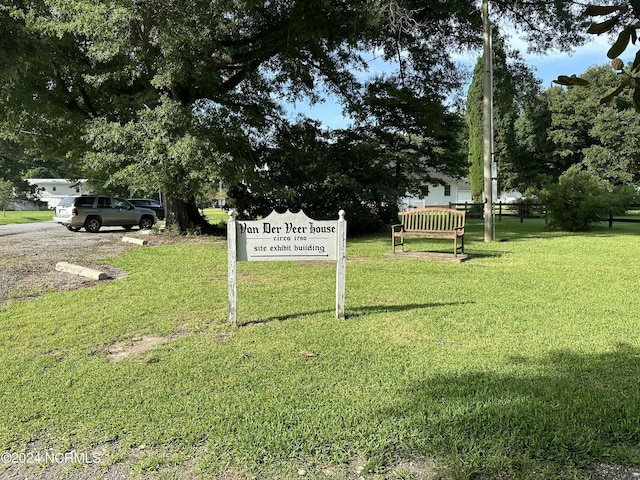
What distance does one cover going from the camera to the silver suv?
18.9 meters

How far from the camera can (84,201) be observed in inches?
755

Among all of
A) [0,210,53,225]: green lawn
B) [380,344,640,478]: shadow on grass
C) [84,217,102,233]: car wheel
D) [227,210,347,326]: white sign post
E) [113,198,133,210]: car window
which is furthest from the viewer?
[0,210,53,225]: green lawn

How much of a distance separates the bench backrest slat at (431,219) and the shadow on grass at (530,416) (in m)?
6.89

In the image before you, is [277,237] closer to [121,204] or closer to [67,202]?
[67,202]

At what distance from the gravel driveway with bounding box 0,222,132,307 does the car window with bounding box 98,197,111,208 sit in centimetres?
503

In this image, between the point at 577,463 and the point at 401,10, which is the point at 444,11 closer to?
the point at 401,10

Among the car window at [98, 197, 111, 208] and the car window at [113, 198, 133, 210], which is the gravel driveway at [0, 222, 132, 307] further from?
the car window at [113, 198, 133, 210]

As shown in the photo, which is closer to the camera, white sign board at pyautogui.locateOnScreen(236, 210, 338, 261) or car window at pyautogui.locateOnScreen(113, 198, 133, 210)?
white sign board at pyautogui.locateOnScreen(236, 210, 338, 261)

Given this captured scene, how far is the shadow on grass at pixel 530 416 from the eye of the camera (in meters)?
2.51

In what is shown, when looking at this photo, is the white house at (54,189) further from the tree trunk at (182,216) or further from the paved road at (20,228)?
the tree trunk at (182,216)

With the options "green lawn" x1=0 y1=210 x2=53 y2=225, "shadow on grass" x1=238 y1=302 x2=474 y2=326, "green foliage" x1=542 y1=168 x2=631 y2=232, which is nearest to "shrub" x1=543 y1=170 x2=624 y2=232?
"green foliage" x1=542 y1=168 x2=631 y2=232

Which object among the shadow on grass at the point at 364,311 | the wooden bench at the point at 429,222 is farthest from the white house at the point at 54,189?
the shadow on grass at the point at 364,311

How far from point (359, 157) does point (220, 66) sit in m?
5.62

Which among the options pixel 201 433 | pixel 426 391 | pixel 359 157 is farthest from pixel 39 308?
pixel 359 157
